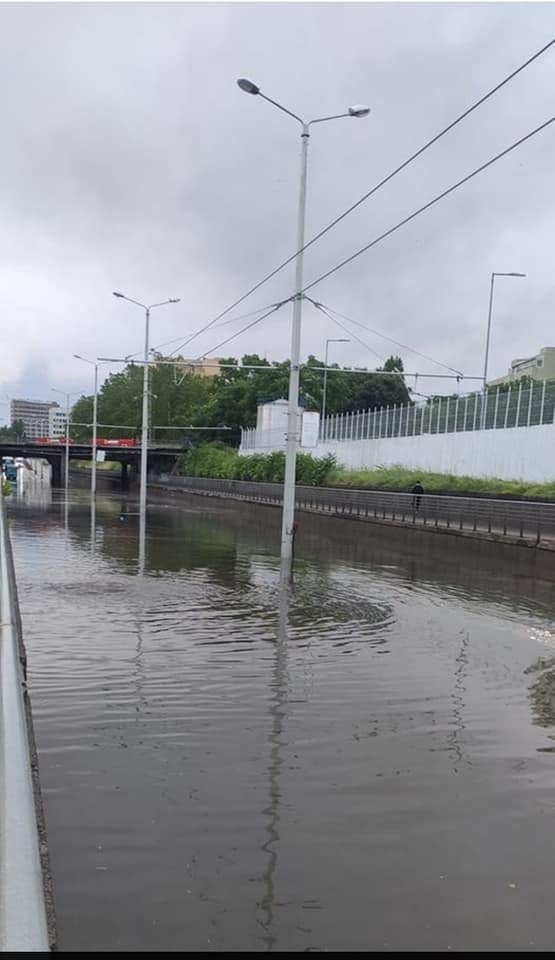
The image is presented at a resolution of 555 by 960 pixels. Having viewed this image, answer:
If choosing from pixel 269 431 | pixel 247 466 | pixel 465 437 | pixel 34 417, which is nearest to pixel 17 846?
pixel 465 437

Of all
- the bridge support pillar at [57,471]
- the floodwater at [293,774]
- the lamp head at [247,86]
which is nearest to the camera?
the floodwater at [293,774]

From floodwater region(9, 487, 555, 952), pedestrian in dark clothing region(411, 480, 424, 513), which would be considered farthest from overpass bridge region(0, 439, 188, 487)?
floodwater region(9, 487, 555, 952)

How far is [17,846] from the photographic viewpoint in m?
2.85

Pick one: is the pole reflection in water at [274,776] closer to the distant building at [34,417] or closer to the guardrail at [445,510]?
the guardrail at [445,510]

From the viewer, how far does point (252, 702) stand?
7137 mm

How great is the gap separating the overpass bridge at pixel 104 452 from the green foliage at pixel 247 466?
173 inches

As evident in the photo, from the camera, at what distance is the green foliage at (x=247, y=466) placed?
54250 millimetres

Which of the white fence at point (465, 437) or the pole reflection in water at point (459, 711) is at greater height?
the white fence at point (465, 437)

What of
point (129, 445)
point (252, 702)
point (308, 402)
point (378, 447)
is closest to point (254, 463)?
point (308, 402)

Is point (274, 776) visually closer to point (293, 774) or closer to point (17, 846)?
point (293, 774)

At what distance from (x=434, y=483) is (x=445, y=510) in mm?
6786

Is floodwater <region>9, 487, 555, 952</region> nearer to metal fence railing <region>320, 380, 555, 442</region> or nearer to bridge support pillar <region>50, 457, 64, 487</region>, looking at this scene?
metal fence railing <region>320, 380, 555, 442</region>

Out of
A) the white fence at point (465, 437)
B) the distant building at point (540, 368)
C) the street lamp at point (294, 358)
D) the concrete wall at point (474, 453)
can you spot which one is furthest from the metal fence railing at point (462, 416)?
the distant building at point (540, 368)

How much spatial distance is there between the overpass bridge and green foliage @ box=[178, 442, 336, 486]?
173 inches
